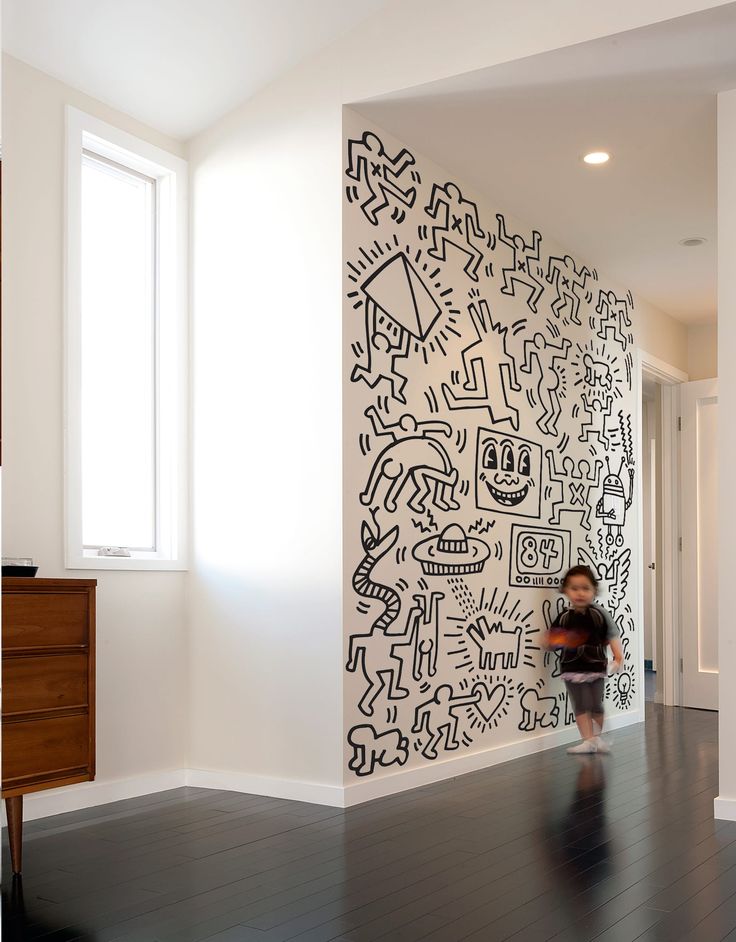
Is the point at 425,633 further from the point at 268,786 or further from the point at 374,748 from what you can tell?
the point at 268,786

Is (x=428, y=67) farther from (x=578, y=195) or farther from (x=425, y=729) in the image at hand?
(x=425, y=729)

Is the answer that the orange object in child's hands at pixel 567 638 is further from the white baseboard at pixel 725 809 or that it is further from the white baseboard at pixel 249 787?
the white baseboard at pixel 725 809


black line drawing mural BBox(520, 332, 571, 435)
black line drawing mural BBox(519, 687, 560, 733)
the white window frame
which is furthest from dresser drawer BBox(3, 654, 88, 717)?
black line drawing mural BBox(520, 332, 571, 435)

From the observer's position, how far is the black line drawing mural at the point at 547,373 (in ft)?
17.5

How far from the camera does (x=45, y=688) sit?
3008mm

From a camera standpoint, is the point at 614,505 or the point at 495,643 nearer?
the point at 495,643

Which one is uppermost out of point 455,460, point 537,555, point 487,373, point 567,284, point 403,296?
point 567,284

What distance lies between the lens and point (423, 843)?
3291 millimetres

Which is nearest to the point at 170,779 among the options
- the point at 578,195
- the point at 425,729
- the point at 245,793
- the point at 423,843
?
the point at 245,793

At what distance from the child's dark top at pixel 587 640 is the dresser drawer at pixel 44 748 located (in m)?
2.89

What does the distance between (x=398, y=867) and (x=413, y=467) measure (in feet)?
5.90

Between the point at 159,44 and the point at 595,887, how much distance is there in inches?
132

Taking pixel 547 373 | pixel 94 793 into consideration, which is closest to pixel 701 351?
pixel 547 373

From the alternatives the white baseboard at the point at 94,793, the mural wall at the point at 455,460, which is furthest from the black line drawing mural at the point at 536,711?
the white baseboard at the point at 94,793
